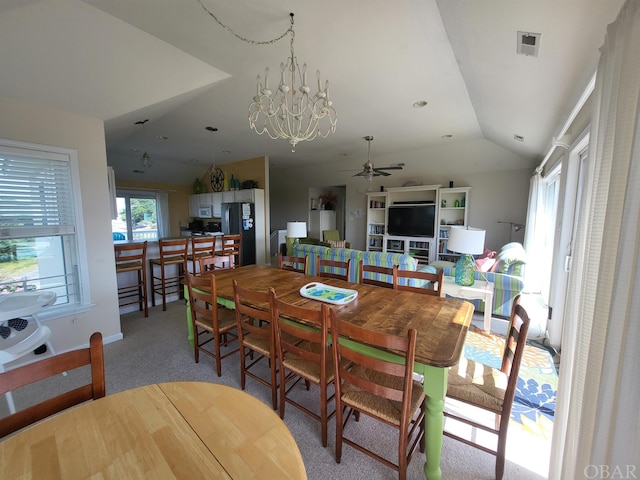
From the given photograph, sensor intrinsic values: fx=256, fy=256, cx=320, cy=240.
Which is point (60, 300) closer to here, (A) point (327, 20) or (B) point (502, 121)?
(A) point (327, 20)

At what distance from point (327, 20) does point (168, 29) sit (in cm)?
129

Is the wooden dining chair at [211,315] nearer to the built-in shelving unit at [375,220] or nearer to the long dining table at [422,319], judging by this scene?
the long dining table at [422,319]

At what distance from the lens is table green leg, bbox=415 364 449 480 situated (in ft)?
4.03

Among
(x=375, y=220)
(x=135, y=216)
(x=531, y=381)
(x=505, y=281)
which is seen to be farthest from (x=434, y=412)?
(x=135, y=216)

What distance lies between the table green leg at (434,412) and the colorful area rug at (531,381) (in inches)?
25.5

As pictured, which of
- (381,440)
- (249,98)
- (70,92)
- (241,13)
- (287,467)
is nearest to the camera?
(287,467)

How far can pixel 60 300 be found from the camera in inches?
Result: 100.0

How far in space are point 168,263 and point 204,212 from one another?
11.8ft

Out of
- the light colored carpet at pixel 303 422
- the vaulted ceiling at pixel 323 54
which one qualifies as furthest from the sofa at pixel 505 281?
the light colored carpet at pixel 303 422

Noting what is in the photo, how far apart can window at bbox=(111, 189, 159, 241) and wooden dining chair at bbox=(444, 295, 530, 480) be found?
25.0ft

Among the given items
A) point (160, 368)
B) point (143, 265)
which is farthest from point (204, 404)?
point (143, 265)

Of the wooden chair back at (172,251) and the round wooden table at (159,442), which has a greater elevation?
the wooden chair back at (172,251)

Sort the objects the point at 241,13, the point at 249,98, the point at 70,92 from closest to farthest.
Result: the point at 241,13, the point at 70,92, the point at 249,98

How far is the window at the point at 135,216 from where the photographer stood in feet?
21.2
